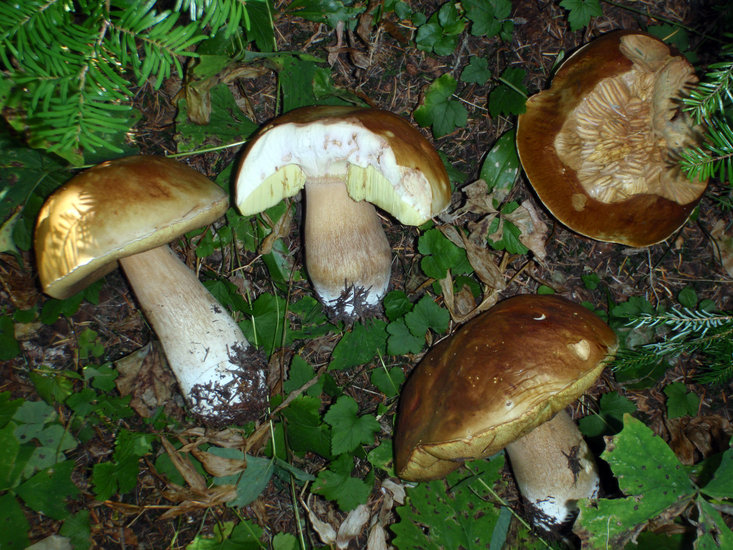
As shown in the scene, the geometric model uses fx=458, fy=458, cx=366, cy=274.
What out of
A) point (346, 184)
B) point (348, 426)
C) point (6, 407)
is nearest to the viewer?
point (346, 184)

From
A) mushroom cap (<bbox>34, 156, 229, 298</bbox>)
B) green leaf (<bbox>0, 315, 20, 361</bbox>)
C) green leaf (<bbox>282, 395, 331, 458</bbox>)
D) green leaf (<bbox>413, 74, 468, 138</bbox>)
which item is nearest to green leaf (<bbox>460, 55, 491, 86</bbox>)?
green leaf (<bbox>413, 74, 468, 138</bbox>)

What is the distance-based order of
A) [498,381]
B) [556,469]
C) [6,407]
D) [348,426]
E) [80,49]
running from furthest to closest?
1. [6,407]
2. [348,426]
3. [556,469]
4. [498,381]
5. [80,49]

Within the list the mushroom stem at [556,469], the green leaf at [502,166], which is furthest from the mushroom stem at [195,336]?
the green leaf at [502,166]

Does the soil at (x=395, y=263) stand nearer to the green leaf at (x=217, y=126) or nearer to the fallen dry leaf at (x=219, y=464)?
the green leaf at (x=217, y=126)

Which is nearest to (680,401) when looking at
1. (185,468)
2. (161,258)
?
(185,468)

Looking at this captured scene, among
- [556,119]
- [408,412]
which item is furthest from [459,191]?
[408,412]

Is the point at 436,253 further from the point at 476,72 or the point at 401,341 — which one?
the point at 476,72

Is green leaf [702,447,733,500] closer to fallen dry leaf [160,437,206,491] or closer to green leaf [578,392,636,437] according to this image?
green leaf [578,392,636,437]
